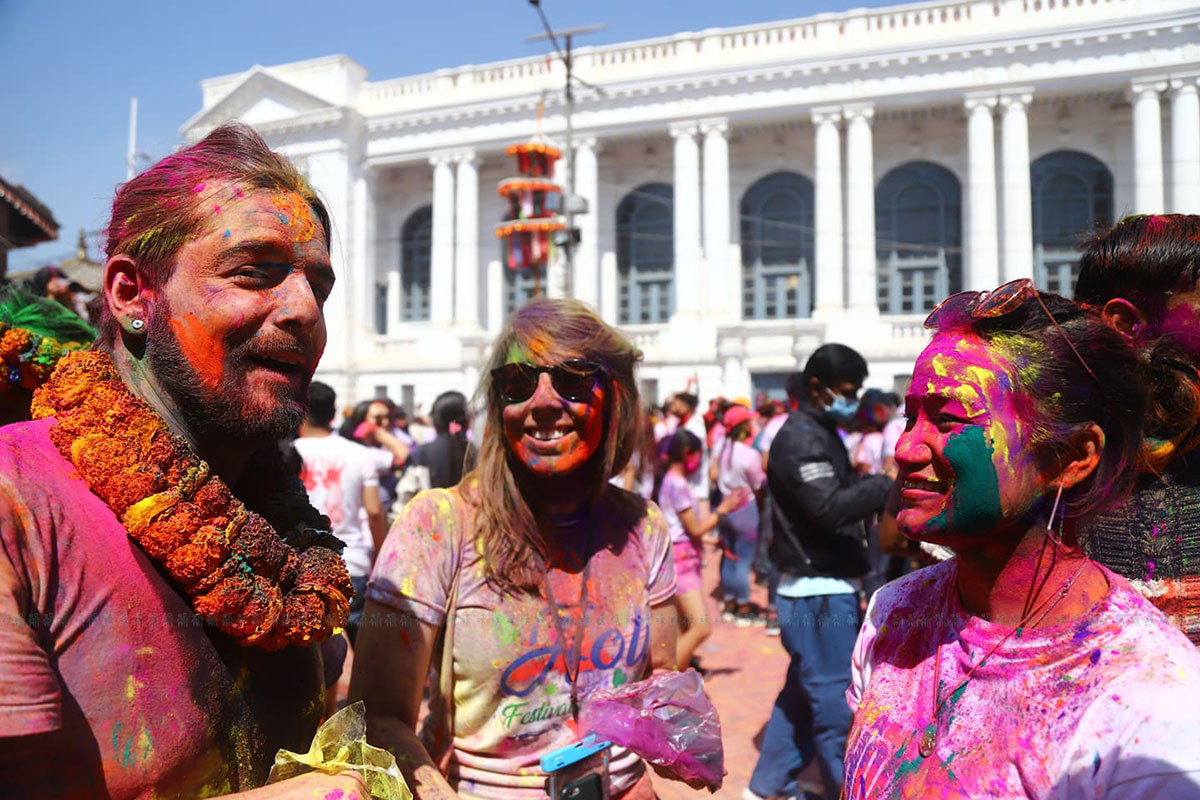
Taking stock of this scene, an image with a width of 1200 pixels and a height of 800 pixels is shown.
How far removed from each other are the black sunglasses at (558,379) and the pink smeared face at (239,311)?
93 cm

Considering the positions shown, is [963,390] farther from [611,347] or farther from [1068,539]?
[611,347]

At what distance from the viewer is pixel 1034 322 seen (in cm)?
153

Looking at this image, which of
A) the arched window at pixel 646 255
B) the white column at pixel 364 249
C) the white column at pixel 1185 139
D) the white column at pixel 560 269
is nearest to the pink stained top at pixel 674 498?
the white column at pixel 560 269

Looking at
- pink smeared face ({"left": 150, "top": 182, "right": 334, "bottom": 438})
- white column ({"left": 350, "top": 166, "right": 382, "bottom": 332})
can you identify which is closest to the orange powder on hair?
pink smeared face ({"left": 150, "top": 182, "right": 334, "bottom": 438})

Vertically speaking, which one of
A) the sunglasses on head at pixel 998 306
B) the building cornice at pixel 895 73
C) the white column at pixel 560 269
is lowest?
the sunglasses on head at pixel 998 306

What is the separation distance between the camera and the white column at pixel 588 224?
91.0 feet

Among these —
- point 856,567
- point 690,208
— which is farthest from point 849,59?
point 856,567

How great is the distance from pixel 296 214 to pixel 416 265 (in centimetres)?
3149

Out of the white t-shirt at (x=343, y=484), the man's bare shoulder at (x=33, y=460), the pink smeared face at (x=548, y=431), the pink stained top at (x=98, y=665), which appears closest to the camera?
the pink stained top at (x=98, y=665)

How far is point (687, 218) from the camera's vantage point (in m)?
27.0

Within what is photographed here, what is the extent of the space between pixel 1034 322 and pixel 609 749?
141 centimetres

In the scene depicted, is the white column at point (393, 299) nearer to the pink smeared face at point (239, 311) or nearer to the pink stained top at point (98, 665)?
the pink smeared face at point (239, 311)

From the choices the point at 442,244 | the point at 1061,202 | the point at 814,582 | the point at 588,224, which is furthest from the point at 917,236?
the point at 814,582

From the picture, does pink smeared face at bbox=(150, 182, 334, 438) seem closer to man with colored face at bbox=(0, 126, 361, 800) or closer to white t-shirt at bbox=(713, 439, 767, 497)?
man with colored face at bbox=(0, 126, 361, 800)
